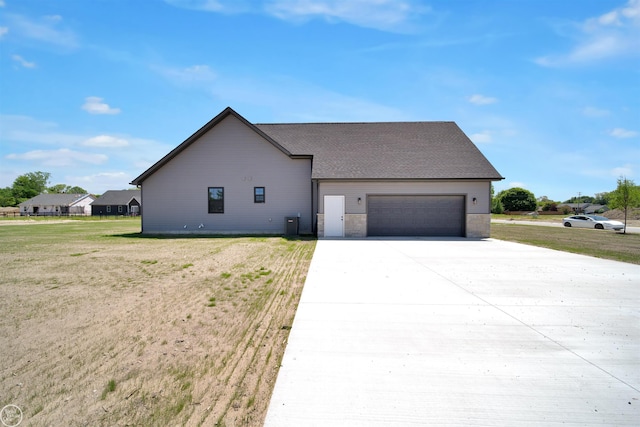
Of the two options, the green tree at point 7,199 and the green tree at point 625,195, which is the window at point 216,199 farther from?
the green tree at point 7,199

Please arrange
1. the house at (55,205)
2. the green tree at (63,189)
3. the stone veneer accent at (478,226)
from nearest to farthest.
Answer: the stone veneer accent at (478,226) < the house at (55,205) < the green tree at (63,189)

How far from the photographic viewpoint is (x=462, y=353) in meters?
3.94

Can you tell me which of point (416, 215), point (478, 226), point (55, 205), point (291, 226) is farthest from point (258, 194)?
point (55, 205)

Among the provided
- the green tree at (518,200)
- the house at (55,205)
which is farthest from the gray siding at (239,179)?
the green tree at (518,200)

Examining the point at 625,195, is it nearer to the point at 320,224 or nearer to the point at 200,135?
the point at 320,224

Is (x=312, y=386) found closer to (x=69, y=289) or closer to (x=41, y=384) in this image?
(x=41, y=384)

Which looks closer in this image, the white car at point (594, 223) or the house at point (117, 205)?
the white car at point (594, 223)

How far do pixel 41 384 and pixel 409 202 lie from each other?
1668cm

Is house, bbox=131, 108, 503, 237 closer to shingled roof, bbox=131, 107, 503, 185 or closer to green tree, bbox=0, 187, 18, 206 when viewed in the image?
shingled roof, bbox=131, 107, 503, 185

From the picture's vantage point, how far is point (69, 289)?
6.79 m

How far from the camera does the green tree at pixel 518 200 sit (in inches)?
3108

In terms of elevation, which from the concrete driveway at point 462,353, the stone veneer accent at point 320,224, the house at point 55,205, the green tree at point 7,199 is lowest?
the concrete driveway at point 462,353

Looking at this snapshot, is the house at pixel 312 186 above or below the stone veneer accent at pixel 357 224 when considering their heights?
above

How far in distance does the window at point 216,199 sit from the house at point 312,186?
6 centimetres
